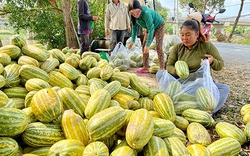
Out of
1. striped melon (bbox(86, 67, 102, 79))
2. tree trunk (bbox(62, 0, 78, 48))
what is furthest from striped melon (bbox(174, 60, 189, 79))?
tree trunk (bbox(62, 0, 78, 48))

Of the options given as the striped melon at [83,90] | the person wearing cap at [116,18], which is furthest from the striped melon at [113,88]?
the person wearing cap at [116,18]

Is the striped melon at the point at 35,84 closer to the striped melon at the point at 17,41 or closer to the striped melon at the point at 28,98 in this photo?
the striped melon at the point at 28,98

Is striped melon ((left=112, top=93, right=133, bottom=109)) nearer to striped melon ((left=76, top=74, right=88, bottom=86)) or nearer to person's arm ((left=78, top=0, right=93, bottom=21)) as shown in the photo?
striped melon ((left=76, top=74, right=88, bottom=86))

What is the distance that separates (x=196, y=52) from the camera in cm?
416

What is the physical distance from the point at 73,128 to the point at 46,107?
349mm

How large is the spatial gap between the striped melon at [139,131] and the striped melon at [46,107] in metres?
0.75

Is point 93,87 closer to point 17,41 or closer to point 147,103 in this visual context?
point 147,103

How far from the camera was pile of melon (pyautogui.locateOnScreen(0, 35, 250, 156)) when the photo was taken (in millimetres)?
1899

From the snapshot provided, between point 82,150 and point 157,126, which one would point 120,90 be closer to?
point 157,126

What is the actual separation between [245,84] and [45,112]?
5489 mm

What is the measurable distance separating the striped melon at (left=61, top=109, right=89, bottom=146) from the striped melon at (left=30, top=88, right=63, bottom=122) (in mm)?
106

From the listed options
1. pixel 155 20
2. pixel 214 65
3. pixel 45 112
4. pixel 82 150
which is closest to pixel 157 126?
pixel 82 150

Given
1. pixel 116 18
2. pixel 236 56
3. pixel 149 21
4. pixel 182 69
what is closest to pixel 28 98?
pixel 182 69

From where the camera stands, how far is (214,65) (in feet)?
12.8
